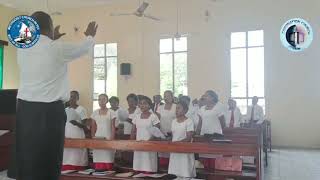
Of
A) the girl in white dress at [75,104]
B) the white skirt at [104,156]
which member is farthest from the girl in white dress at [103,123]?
the girl in white dress at [75,104]

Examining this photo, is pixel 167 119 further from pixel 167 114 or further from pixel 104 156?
pixel 104 156

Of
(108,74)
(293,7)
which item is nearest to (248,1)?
(293,7)

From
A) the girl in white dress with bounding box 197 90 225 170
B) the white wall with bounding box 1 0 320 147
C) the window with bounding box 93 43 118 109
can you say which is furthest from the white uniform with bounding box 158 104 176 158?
the window with bounding box 93 43 118 109

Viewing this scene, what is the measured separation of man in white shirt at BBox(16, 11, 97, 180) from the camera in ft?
7.04

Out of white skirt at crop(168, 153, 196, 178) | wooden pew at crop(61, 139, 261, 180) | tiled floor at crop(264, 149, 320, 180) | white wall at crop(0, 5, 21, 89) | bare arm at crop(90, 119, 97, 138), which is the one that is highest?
white wall at crop(0, 5, 21, 89)

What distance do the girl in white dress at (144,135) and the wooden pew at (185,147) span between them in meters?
0.52

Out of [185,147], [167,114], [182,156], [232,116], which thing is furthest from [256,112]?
[185,147]

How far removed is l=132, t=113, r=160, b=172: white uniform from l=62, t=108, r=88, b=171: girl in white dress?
39.4 inches

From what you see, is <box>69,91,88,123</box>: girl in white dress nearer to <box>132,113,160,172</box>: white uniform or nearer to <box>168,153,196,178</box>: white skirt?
<box>132,113,160,172</box>: white uniform

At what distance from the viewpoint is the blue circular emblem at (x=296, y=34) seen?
1036 cm

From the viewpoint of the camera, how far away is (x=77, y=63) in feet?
43.7

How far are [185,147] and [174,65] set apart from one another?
307 inches

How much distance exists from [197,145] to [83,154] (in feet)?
7.13

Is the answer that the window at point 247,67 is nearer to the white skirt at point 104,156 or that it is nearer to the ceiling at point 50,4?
the ceiling at point 50,4
